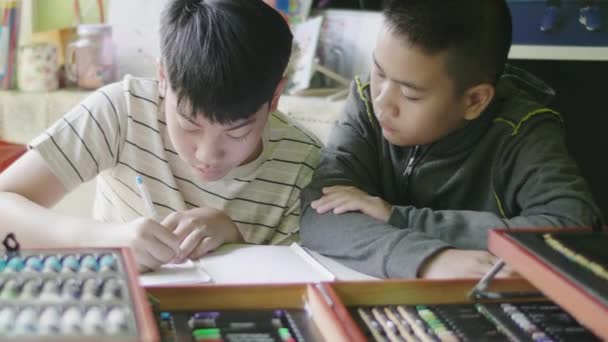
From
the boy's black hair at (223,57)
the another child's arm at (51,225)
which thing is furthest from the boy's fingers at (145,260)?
the boy's black hair at (223,57)

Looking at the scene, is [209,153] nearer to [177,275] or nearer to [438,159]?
[177,275]

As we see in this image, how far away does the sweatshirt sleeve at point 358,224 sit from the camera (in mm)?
974

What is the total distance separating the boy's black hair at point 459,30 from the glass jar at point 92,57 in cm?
114

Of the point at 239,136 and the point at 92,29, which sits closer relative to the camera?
the point at 239,136

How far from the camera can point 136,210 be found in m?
1.28

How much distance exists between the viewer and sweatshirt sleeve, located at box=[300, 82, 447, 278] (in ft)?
3.19

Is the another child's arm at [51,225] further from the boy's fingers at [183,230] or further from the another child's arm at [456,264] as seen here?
the another child's arm at [456,264]

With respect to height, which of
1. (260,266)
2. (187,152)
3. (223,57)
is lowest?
(260,266)

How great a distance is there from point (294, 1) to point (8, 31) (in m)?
0.81

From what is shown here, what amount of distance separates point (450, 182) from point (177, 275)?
505 millimetres

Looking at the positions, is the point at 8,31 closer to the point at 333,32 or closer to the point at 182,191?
the point at 333,32

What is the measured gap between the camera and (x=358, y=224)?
3.45 feet

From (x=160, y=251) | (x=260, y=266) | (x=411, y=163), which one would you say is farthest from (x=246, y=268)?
(x=411, y=163)

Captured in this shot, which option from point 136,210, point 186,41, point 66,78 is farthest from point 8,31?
point 186,41
